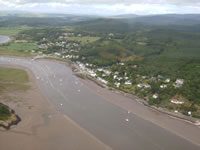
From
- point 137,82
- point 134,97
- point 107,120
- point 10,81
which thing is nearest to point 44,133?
point 107,120

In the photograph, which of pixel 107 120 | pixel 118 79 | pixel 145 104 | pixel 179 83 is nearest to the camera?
pixel 107 120

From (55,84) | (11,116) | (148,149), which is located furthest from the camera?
(55,84)

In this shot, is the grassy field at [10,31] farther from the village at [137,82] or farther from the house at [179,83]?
the house at [179,83]

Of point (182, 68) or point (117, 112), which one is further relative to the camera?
point (182, 68)

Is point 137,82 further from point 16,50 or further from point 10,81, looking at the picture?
point 16,50

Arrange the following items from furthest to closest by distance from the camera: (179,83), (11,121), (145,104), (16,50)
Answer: (16,50), (179,83), (145,104), (11,121)

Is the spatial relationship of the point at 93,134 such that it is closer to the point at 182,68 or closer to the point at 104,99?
the point at 104,99

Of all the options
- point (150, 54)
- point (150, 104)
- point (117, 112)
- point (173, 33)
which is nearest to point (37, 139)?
point (117, 112)
